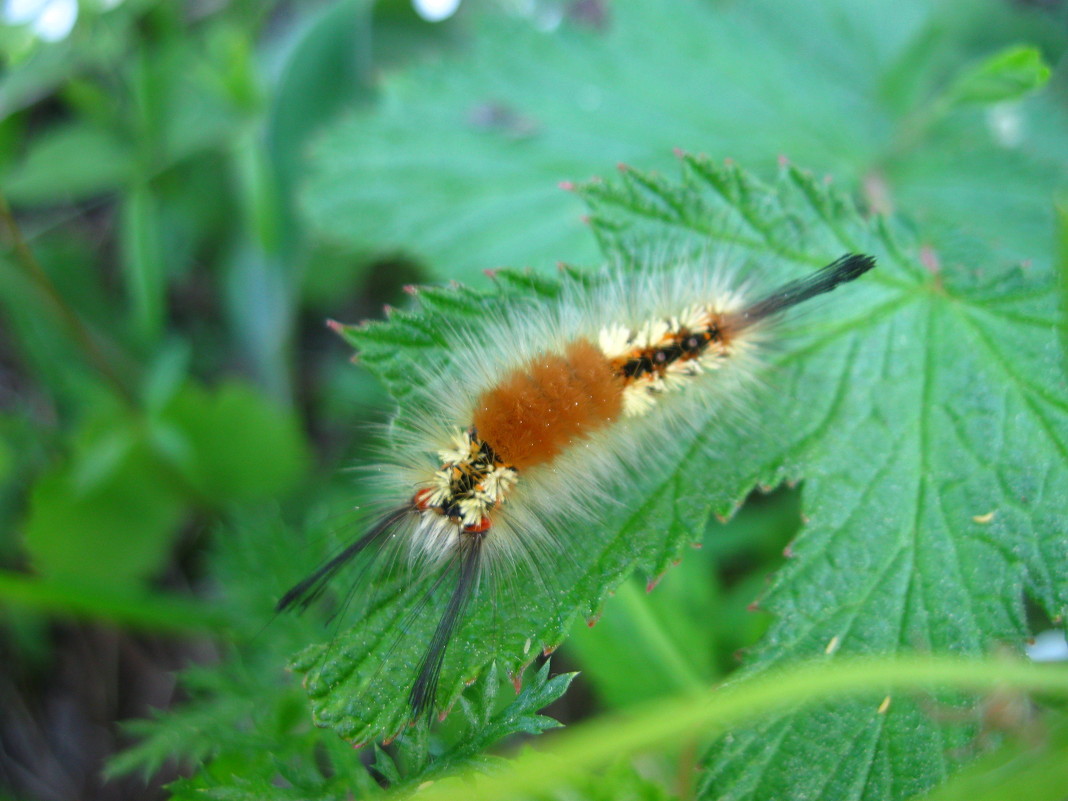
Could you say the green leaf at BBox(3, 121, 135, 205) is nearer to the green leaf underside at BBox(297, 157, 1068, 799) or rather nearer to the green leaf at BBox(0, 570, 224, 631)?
the green leaf at BBox(0, 570, 224, 631)

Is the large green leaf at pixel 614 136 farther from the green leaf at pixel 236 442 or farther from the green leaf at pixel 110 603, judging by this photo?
the green leaf at pixel 110 603

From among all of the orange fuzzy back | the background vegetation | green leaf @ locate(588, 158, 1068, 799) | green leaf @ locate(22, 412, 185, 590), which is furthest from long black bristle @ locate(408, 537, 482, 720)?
green leaf @ locate(22, 412, 185, 590)

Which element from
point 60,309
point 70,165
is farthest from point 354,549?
point 70,165

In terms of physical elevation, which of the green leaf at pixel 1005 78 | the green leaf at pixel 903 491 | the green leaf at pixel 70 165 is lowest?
the green leaf at pixel 903 491

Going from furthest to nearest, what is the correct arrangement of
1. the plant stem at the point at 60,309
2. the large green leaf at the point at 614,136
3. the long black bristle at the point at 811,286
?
1. the large green leaf at the point at 614,136
2. the plant stem at the point at 60,309
3. the long black bristle at the point at 811,286

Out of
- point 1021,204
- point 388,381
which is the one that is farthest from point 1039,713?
point 1021,204

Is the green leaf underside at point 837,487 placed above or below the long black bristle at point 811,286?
below

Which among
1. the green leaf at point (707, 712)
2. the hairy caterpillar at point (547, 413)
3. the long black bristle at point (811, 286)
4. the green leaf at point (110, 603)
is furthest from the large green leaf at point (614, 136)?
the green leaf at point (707, 712)

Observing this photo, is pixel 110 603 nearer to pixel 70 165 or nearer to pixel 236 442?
pixel 236 442
